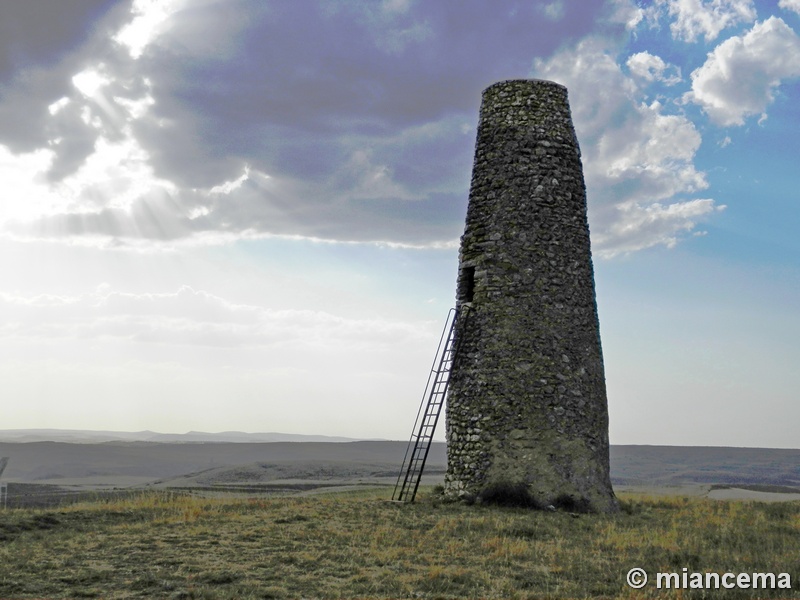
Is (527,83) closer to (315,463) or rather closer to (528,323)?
(528,323)

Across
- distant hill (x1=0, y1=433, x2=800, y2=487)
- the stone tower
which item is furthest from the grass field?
distant hill (x1=0, y1=433, x2=800, y2=487)

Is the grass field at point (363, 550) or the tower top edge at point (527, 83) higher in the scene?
the tower top edge at point (527, 83)

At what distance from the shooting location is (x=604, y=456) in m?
17.7

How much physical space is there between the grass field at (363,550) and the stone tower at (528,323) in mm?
1066

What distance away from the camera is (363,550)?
1131cm

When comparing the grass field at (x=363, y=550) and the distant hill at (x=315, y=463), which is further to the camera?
the distant hill at (x=315, y=463)

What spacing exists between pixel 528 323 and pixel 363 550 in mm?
7491

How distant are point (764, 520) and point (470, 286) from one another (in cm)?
798

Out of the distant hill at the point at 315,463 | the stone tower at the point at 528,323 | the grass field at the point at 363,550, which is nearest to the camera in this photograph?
the grass field at the point at 363,550

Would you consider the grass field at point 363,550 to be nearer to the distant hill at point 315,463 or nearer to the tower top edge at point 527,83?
the tower top edge at point 527,83

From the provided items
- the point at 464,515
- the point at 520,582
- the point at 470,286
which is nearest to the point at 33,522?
the point at 464,515

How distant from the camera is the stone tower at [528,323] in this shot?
660 inches

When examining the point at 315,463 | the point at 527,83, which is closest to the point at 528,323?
the point at 527,83

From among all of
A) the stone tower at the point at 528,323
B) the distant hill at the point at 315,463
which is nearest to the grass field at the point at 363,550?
the stone tower at the point at 528,323
